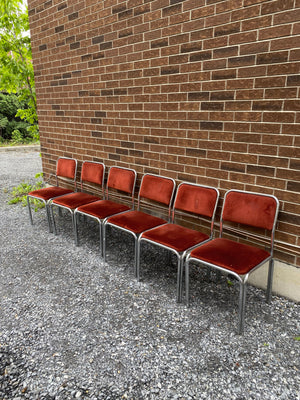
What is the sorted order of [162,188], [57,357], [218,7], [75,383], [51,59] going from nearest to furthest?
[75,383], [57,357], [218,7], [162,188], [51,59]

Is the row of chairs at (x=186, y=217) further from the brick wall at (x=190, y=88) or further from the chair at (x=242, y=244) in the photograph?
the brick wall at (x=190, y=88)

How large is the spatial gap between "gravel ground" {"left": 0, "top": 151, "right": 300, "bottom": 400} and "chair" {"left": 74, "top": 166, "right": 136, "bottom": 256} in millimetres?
481

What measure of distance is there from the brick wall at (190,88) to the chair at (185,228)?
137mm

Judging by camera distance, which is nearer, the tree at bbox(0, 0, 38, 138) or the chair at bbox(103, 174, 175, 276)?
the chair at bbox(103, 174, 175, 276)

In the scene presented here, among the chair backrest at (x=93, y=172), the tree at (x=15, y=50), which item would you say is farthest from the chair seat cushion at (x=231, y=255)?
the tree at (x=15, y=50)

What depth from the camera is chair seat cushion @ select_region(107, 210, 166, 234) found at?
2.84 meters

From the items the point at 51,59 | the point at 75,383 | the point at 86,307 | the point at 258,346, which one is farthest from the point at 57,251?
the point at 51,59

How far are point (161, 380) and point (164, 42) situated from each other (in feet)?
9.21

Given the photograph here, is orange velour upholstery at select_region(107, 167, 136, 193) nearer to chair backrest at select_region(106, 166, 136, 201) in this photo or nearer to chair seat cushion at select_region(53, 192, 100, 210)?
chair backrest at select_region(106, 166, 136, 201)

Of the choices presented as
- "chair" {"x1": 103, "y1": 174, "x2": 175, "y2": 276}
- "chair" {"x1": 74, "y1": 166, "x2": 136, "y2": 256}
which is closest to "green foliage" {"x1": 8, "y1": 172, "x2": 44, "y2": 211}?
"chair" {"x1": 74, "y1": 166, "x2": 136, "y2": 256}

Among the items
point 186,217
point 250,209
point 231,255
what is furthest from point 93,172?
point 231,255

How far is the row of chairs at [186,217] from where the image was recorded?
2258mm

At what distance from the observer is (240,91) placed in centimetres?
247

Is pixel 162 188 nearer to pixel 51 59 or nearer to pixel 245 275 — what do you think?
pixel 245 275
